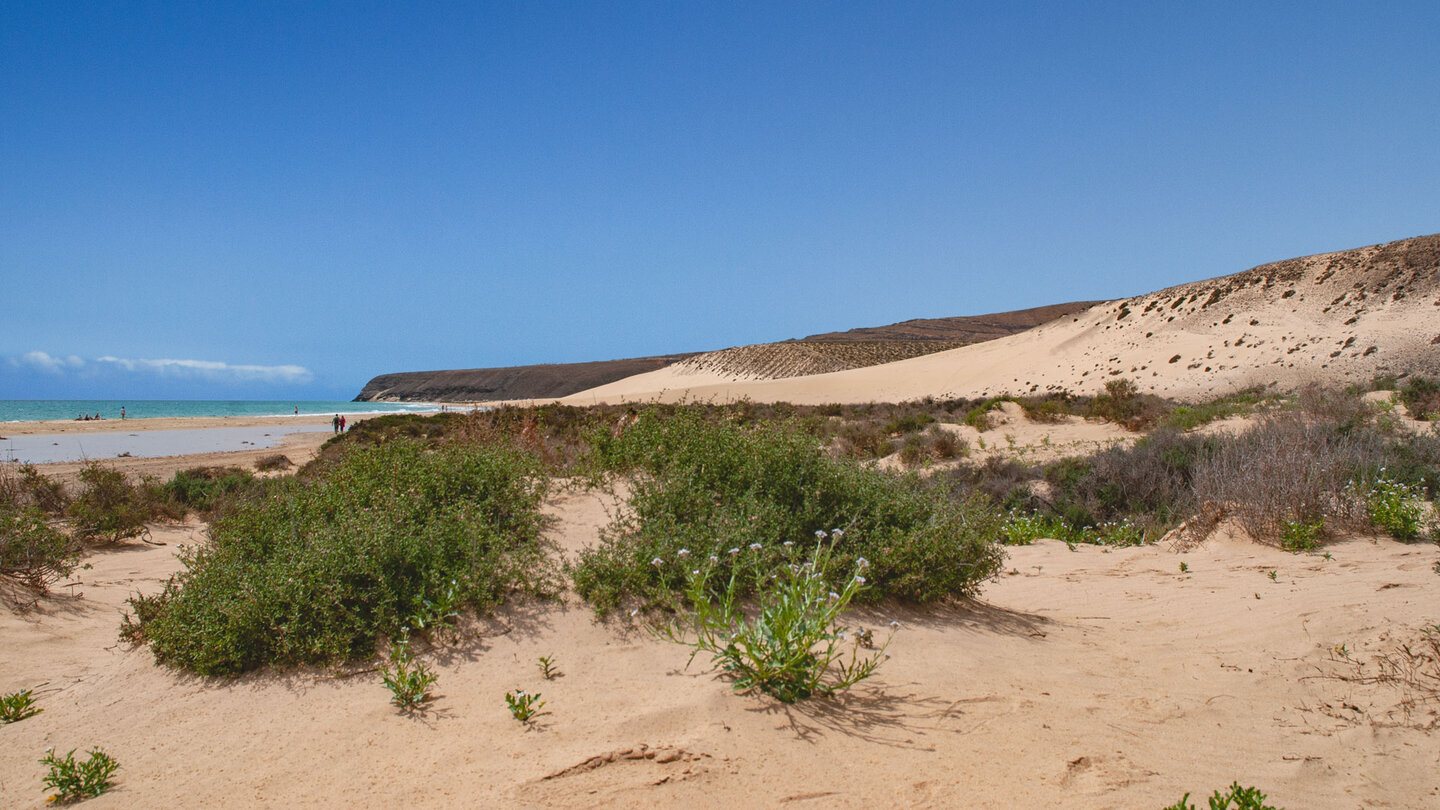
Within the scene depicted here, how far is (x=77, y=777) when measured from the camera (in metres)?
3.09

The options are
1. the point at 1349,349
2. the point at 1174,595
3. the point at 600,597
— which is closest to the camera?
the point at 600,597

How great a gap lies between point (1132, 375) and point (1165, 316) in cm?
700

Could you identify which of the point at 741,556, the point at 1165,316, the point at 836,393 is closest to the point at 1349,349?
the point at 1165,316

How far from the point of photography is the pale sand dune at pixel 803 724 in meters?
2.98

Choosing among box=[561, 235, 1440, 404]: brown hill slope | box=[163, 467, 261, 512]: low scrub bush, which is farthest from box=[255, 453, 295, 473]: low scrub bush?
box=[561, 235, 1440, 404]: brown hill slope

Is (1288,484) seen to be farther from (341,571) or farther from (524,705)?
(341,571)

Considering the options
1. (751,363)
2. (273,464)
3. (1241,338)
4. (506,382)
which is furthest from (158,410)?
(1241,338)

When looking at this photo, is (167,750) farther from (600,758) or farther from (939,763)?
(939,763)

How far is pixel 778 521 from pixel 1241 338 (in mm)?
29160

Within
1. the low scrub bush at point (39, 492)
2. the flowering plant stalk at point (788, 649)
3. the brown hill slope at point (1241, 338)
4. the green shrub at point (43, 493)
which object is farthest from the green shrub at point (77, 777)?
the brown hill slope at point (1241, 338)

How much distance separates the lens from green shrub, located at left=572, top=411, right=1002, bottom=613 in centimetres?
460

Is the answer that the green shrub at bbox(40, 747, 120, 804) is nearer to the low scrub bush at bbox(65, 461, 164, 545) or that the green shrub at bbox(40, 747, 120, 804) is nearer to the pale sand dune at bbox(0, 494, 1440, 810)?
the pale sand dune at bbox(0, 494, 1440, 810)

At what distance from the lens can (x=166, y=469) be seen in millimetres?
17344

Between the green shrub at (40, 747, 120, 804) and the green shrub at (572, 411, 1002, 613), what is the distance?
2.31m
